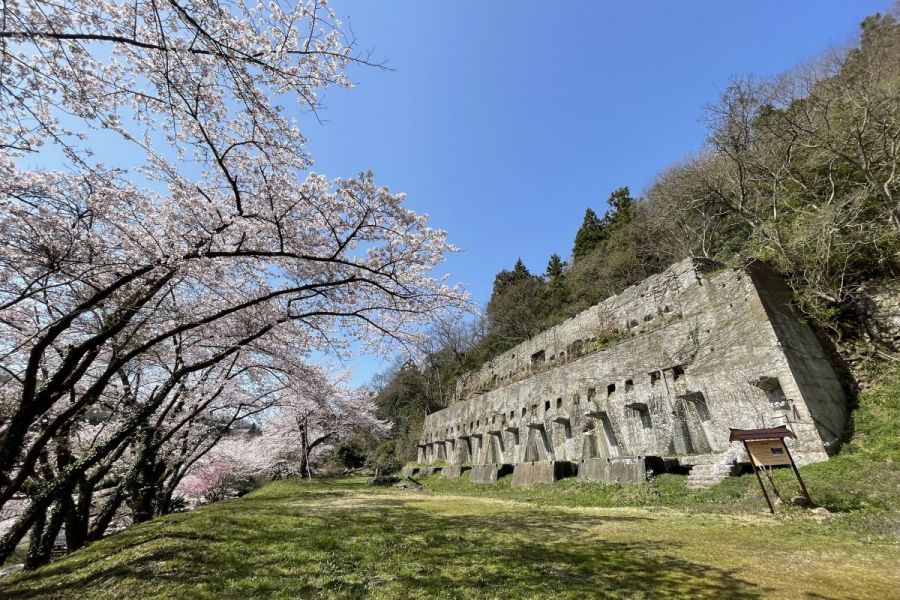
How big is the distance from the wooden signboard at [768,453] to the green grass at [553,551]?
2.32ft

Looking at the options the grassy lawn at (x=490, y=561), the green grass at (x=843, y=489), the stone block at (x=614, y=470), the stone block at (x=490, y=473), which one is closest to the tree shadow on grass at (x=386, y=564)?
the grassy lawn at (x=490, y=561)

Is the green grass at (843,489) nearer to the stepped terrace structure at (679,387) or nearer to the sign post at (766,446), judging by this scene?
the stepped terrace structure at (679,387)

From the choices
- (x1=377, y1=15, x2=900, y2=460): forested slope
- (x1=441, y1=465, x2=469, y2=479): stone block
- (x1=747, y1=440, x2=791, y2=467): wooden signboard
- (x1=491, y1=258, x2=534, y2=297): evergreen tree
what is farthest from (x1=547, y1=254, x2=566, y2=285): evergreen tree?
(x1=747, y1=440, x2=791, y2=467): wooden signboard

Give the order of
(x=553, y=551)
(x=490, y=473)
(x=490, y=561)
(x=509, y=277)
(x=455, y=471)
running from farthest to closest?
(x=509, y=277), (x=455, y=471), (x=490, y=473), (x=553, y=551), (x=490, y=561)

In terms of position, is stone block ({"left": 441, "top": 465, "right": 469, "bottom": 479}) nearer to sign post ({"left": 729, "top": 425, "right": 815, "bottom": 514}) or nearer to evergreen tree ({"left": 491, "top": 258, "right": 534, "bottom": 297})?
sign post ({"left": 729, "top": 425, "right": 815, "bottom": 514})

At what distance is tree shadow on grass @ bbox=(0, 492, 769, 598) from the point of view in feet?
11.3

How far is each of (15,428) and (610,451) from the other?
44.1 ft

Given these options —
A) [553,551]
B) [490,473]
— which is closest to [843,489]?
[553,551]

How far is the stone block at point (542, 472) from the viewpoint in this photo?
11.3 meters

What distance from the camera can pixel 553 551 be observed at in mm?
4613

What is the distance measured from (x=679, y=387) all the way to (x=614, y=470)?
310cm

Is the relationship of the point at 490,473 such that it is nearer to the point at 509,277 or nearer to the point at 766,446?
the point at 766,446

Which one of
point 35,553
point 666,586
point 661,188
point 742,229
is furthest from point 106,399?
point 661,188

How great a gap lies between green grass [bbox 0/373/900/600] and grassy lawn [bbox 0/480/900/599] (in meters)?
0.02
